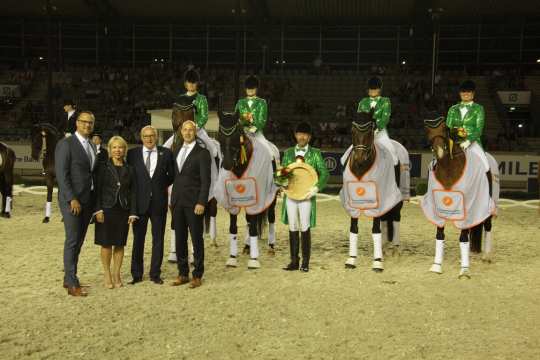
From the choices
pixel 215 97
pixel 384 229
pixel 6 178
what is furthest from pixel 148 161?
pixel 215 97

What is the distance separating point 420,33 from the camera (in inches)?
1169

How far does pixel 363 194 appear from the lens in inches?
320

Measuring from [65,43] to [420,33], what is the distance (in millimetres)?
19348

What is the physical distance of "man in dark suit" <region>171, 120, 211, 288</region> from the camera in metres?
7.00

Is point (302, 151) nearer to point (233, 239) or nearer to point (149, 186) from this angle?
point (233, 239)

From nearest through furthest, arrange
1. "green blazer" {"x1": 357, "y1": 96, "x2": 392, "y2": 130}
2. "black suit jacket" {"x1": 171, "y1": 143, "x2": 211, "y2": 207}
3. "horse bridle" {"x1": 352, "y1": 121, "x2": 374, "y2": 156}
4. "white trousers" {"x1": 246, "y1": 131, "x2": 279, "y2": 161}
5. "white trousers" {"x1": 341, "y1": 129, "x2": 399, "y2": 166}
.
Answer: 1. "black suit jacket" {"x1": 171, "y1": 143, "x2": 211, "y2": 207}
2. "horse bridle" {"x1": 352, "y1": 121, "x2": 374, "y2": 156}
3. "white trousers" {"x1": 246, "y1": 131, "x2": 279, "y2": 161}
4. "white trousers" {"x1": 341, "y1": 129, "x2": 399, "y2": 166}
5. "green blazer" {"x1": 357, "y1": 96, "x2": 392, "y2": 130}

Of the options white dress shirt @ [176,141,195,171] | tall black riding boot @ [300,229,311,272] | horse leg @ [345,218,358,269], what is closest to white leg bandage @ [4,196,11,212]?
white dress shirt @ [176,141,195,171]

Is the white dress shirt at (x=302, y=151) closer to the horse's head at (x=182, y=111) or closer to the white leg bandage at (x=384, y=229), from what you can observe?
the horse's head at (x=182, y=111)

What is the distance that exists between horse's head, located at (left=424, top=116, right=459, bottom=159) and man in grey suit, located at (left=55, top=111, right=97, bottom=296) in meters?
4.27

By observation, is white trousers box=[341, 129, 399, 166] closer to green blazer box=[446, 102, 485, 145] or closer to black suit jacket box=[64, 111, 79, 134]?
green blazer box=[446, 102, 485, 145]

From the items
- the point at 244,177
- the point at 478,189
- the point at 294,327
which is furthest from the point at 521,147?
the point at 294,327

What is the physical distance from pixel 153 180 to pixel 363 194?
9.67 feet

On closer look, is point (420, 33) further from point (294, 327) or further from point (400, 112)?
point (294, 327)

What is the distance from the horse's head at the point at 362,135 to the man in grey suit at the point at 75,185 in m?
3.33
